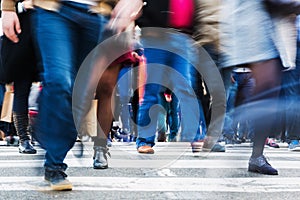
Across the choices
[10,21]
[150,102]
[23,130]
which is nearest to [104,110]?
[150,102]

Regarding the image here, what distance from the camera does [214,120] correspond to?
132cm

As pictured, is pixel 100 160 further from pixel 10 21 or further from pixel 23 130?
pixel 10 21

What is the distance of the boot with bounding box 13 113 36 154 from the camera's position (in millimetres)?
1814

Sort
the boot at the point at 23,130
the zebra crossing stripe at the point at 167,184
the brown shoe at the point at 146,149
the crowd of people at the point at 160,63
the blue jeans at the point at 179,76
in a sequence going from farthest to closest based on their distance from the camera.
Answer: the brown shoe at the point at 146,149
the zebra crossing stripe at the point at 167,184
the boot at the point at 23,130
the blue jeans at the point at 179,76
the crowd of people at the point at 160,63

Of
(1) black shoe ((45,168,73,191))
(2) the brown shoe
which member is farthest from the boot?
(2) the brown shoe

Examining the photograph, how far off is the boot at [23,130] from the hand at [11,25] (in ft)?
1.10

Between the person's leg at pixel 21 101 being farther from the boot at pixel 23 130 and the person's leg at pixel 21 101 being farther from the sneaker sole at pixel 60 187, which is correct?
the sneaker sole at pixel 60 187

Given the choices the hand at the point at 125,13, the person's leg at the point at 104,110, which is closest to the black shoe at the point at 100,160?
the person's leg at the point at 104,110

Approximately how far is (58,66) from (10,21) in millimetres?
213

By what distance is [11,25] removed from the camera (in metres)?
1.47

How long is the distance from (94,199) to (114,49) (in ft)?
2.64

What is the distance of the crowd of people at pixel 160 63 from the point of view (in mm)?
962

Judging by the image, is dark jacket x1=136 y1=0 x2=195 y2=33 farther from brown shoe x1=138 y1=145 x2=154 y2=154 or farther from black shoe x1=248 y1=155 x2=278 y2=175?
brown shoe x1=138 y1=145 x2=154 y2=154

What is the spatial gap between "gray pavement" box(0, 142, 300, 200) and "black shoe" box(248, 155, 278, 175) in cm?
3
